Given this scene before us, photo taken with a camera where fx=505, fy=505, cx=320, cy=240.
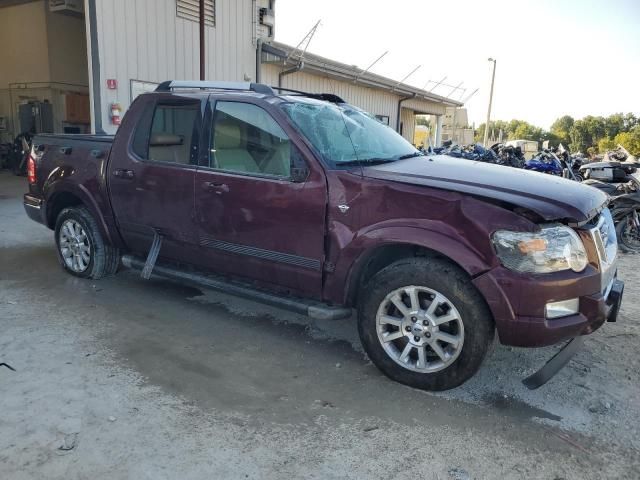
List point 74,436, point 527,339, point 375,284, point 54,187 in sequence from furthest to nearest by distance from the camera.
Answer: point 54,187
point 375,284
point 527,339
point 74,436

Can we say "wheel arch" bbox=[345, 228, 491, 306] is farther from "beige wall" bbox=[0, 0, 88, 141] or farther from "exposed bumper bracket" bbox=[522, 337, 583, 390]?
"beige wall" bbox=[0, 0, 88, 141]

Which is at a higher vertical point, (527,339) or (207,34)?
(207,34)

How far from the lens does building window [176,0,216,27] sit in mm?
10141

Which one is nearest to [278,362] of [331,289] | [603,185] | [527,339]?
[331,289]

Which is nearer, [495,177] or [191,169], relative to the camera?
[495,177]

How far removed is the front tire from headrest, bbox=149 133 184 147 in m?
2.07

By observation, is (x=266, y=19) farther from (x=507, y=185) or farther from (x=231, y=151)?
(x=507, y=185)

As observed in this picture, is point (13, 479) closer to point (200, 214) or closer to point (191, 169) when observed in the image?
point (200, 214)

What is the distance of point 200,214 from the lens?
12.9 ft

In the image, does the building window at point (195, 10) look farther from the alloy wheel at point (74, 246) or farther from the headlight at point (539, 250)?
the headlight at point (539, 250)

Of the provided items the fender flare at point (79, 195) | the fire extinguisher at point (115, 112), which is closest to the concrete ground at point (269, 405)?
the fender flare at point (79, 195)

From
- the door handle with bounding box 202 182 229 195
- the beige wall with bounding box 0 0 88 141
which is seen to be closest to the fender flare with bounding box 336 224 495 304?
the door handle with bounding box 202 182 229 195

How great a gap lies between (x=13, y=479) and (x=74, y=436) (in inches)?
13.9

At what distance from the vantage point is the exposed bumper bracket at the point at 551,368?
293cm
